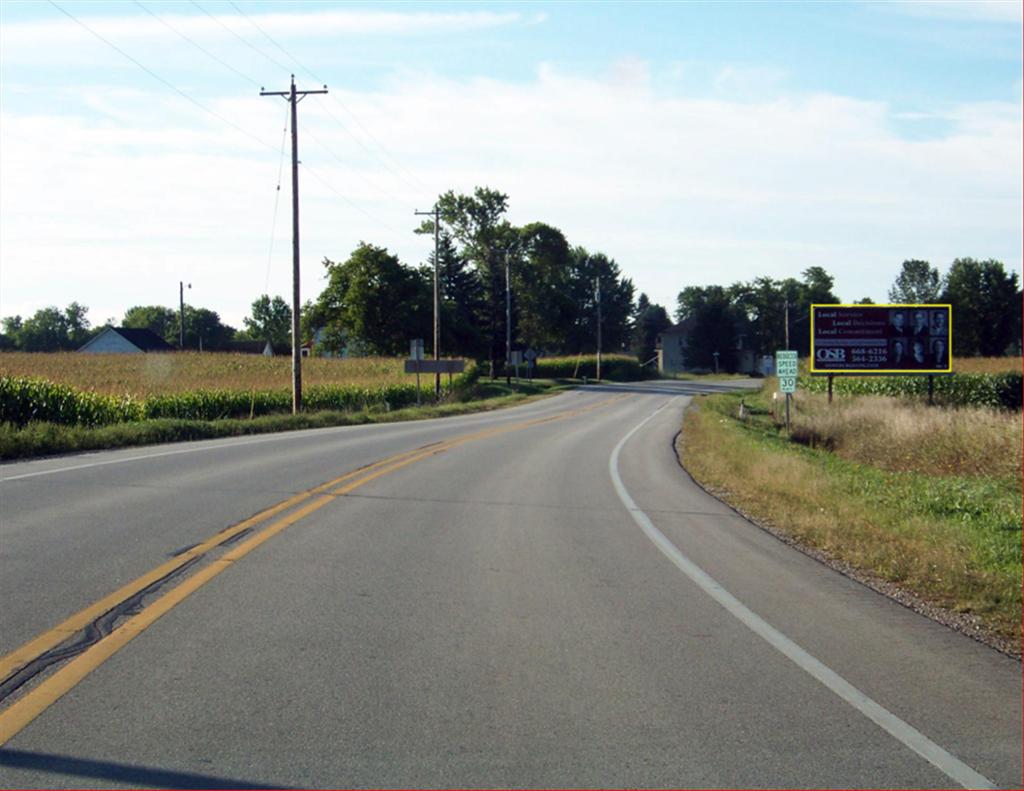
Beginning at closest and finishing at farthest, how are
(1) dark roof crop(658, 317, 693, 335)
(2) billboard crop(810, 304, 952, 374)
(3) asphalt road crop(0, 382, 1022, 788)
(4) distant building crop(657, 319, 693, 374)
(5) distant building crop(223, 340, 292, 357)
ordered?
(3) asphalt road crop(0, 382, 1022, 788) < (2) billboard crop(810, 304, 952, 374) < (5) distant building crop(223, 340, 292, 357) < (1) dark roof crop(658, 317, 693, 335) < (4) distant building crop(657, 319, 693, 374)

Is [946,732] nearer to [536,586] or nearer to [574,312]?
[536,586]

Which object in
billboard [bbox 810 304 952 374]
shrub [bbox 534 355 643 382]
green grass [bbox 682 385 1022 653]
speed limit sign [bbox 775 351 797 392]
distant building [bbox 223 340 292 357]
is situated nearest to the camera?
green grass [bbox 682 385 1022 653]

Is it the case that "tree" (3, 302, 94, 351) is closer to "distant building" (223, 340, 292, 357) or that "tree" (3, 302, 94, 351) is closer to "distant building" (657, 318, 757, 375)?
"distant building" (223, 340, 292, 357)

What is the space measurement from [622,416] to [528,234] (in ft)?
207

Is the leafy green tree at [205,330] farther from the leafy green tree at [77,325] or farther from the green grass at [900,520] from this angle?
the green grass at [900,520]

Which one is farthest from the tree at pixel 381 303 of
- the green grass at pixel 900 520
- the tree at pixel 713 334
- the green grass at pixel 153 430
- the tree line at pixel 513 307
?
the green grass at pixel 900 520

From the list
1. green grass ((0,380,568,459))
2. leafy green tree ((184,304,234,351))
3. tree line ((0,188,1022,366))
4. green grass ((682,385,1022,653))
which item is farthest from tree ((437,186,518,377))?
green grass ((682,385,1022,653))

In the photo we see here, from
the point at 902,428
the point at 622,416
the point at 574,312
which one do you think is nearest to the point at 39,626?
the point at 902,428

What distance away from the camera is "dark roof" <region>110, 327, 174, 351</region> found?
86844 mm

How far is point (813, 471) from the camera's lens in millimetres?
18016

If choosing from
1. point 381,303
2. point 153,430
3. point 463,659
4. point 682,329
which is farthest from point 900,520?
point 682,329

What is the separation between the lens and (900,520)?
12766mm

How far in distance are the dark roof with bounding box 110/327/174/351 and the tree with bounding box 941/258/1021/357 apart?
6397 centimetres

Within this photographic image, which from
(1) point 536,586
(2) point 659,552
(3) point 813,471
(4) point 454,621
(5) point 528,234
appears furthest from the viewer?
(5) point 528,234
